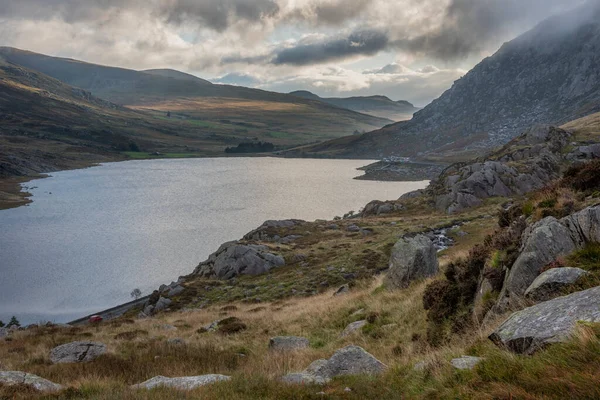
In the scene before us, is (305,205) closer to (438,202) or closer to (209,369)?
(438,202)

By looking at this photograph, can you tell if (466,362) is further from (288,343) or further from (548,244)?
(288,343)

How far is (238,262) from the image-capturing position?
57062 mm

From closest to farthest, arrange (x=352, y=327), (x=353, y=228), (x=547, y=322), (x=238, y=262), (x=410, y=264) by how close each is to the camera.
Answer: (x=547, y=322), (x=352, y=327), (x=410, y=264), (x=238, y=262), (x=353, y=228)

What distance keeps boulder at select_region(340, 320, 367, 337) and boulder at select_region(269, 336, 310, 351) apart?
5.06ft

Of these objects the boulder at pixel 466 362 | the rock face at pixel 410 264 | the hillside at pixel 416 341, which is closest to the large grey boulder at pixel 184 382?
the hillside at pixel 416 341

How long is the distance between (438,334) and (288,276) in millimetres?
39686

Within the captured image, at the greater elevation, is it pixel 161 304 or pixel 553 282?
pixel 553 282

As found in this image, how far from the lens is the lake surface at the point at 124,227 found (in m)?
58.9

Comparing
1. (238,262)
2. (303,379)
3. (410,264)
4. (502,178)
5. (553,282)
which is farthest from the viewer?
(502,178)

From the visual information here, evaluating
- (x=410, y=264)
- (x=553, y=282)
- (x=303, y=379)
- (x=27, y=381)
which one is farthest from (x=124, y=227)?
(x=553, y=282)

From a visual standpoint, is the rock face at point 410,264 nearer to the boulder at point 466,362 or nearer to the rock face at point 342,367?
the rock face at point 342,367

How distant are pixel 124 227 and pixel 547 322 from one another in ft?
314

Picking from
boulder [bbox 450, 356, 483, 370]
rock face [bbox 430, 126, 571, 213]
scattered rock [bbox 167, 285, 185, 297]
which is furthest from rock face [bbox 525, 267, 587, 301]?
A: rock face [bbox 430, 126, 571, 213]

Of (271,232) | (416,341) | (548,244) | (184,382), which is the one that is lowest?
(271,232)
